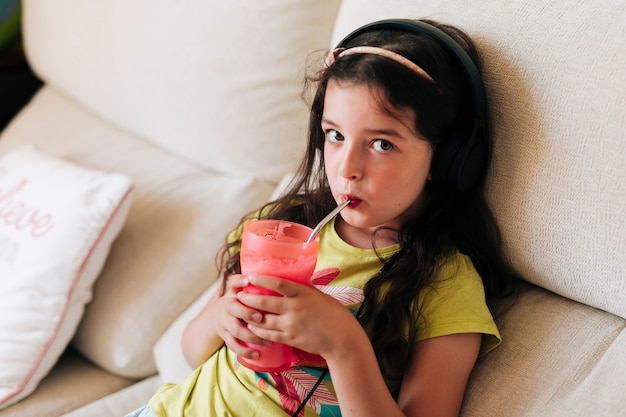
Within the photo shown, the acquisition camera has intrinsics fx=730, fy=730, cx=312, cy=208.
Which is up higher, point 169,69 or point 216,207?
point 169,69

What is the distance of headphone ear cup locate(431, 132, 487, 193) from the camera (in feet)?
3.16

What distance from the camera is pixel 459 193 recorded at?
1056mm

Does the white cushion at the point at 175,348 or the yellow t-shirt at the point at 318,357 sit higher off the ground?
the yellow t-shirt at the point at 318,357

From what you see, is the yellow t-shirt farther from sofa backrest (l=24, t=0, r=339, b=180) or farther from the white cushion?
sofa backrest (l=24, t=0, r=339, b=180)

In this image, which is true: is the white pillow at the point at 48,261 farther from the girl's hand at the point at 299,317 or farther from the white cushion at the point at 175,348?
the girl's hand at the point at 299,317

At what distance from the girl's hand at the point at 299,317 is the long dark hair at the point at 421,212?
117 mm

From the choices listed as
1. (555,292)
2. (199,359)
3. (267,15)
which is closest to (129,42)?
(267,15)

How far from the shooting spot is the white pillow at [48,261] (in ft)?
4.50

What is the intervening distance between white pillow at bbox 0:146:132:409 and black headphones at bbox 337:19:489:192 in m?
0.75

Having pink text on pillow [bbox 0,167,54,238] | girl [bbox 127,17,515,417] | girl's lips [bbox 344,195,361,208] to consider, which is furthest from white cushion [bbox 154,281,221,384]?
girl's lips [bbox 344,195,361,208]

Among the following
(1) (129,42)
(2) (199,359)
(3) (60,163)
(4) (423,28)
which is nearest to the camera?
(4) (423,28)

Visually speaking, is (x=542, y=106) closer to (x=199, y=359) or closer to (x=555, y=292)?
(x=555, y=292)

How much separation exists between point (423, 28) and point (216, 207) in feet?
2.57

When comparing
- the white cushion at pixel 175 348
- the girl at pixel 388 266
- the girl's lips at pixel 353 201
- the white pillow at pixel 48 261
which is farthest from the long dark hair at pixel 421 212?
the white pillow at pixel 48 261
